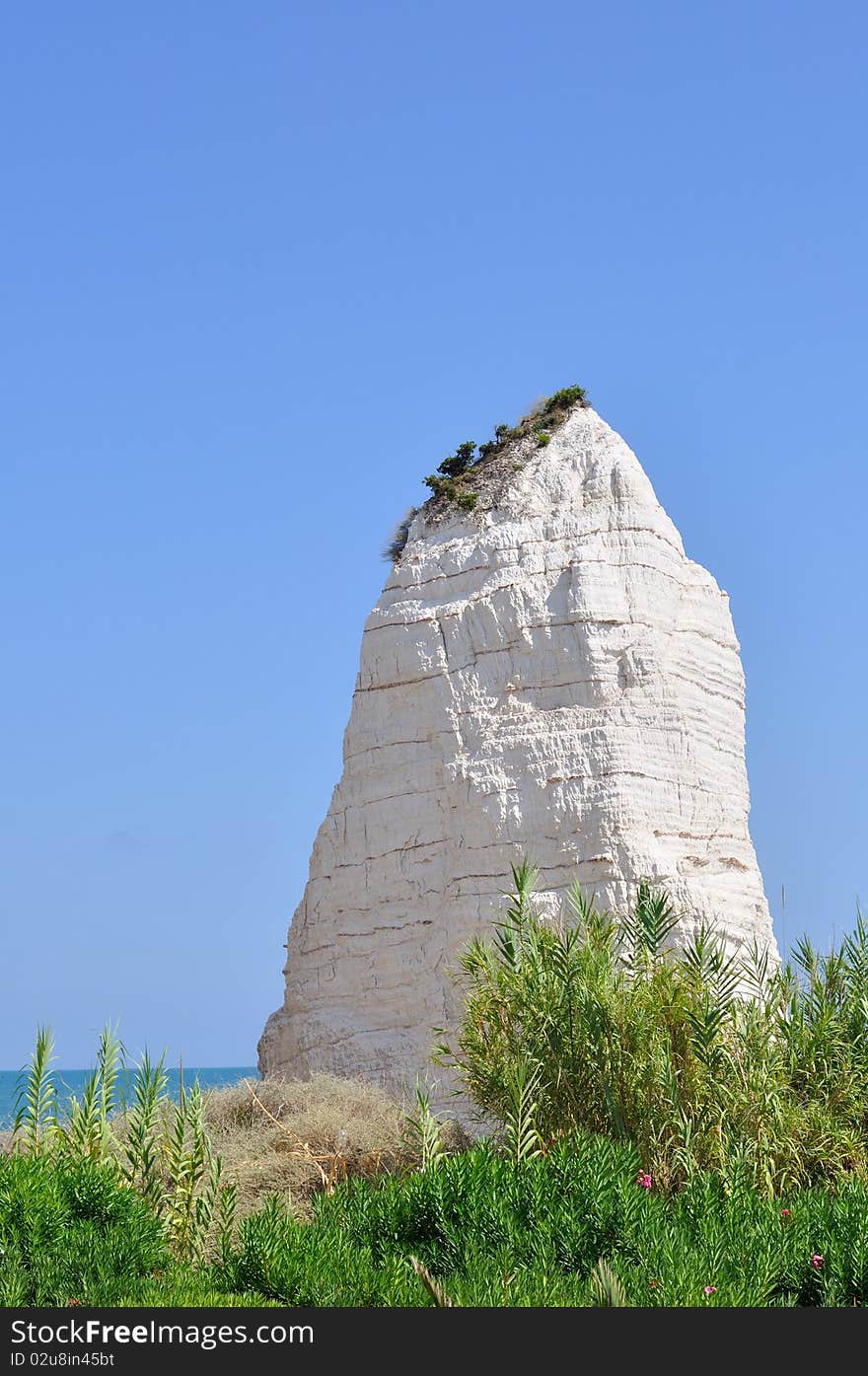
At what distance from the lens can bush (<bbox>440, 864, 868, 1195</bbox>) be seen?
41.8 feet

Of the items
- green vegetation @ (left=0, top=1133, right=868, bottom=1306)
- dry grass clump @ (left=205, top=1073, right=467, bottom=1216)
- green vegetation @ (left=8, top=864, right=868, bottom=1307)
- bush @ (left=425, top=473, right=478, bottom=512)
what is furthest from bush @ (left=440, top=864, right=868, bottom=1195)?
bush @ (left=425, top=473, right=478, bottom=512)

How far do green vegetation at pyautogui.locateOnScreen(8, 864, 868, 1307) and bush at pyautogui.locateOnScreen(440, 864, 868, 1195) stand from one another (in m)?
0.03

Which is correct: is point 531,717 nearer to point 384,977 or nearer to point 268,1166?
point 384,977

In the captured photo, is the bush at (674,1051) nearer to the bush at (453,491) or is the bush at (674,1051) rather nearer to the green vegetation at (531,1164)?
the green vegetation at (531,1164)

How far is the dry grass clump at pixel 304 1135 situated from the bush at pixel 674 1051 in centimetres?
175

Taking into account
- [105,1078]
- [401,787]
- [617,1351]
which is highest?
[401,787]

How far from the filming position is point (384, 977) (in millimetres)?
18734

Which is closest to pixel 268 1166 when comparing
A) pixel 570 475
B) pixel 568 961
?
pixel 568 961

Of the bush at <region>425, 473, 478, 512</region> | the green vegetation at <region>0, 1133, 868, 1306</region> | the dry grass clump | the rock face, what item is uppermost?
the bush at <region>425, 473, 478, 512</region>

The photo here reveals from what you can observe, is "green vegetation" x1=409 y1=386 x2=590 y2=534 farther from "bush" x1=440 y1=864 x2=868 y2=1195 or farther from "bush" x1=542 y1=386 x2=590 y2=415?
"bush" x1=440 y1=864 x2=868 y2=1195

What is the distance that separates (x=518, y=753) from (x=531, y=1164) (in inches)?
300

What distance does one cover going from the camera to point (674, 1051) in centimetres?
1325

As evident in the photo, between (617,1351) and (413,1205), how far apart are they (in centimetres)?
344

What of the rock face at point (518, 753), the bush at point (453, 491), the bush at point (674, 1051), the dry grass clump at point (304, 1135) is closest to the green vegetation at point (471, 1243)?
the bush at point (674, 1051)
